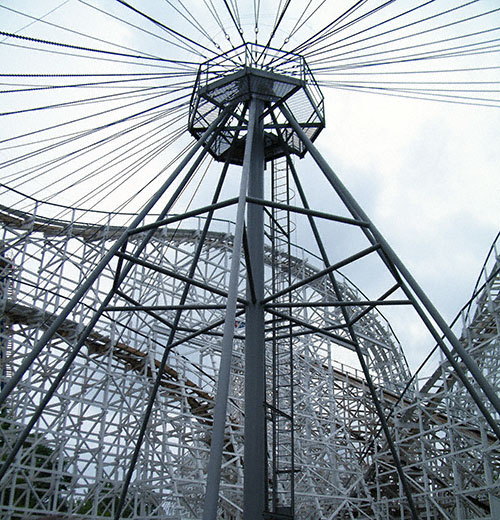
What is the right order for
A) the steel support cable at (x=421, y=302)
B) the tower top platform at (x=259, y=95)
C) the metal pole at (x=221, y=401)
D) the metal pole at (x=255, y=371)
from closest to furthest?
the metal pole at (x=221, y=401)
the steel support cable at (x=421, y=302)
the metal pole at (x=255, y=371)
the tower top platform at (x=259, y=95)

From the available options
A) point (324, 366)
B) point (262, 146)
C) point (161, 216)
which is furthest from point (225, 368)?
point (324, 366)

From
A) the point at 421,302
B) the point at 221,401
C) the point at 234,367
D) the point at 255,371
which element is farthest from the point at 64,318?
the point at 234,367

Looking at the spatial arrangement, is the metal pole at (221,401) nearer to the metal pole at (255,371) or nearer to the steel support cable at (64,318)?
the metal pole at (255,371)

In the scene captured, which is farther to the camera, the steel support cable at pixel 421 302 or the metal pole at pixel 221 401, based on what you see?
the steel support cable at pixel 421 302

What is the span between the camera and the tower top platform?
11.1 metres

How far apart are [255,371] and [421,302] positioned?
2.82 metres

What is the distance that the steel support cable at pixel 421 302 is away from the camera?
7.66m

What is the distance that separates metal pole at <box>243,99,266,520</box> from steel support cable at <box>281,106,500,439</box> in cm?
135

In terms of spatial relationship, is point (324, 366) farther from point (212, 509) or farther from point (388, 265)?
point (212, 509)

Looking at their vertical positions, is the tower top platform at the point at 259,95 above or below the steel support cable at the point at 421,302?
above

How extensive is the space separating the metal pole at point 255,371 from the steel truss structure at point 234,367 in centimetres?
2

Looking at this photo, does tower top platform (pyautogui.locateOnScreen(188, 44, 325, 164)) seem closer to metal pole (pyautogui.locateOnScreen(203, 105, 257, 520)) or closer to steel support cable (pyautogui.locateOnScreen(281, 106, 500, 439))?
steel support cable (pyautogui.locateOnScreen(281, 106, 500, 439))

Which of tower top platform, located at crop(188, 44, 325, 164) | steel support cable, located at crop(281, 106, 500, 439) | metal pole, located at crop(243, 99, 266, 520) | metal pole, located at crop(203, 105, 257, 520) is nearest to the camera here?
metal pole, located at crop(203, 105, 257, 520)

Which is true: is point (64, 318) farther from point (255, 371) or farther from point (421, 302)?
point (421, 302)
